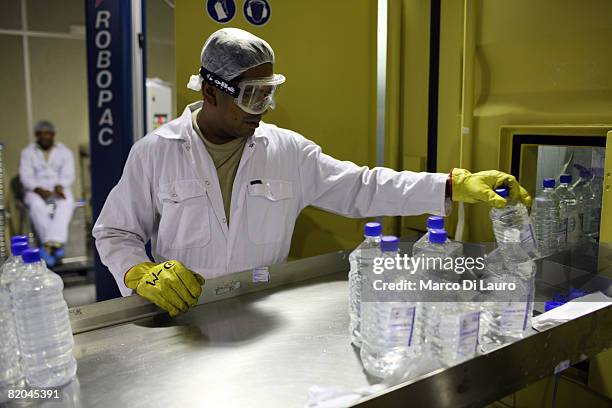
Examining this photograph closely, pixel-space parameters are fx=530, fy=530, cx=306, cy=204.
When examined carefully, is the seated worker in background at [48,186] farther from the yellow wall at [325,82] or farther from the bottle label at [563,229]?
the bottle label at [563,229]

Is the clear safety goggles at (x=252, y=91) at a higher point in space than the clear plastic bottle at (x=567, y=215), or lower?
higher

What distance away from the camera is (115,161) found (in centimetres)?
256

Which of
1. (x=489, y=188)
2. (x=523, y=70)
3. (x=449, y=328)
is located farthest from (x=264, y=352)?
(x=523, y=70)

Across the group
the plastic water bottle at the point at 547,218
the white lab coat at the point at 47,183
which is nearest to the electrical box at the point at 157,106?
the white lab coat at the point at 47,183

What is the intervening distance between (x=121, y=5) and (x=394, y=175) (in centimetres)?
150

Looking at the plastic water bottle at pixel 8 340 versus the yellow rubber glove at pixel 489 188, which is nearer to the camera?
the plastic water bottle at pixel 8 340

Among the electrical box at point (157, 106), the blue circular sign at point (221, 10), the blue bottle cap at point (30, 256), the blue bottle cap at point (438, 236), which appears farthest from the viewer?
the electrical box at point (157, 106)

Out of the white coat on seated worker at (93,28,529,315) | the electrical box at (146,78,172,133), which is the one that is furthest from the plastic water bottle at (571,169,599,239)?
the electrical box at (146,78,172,133)

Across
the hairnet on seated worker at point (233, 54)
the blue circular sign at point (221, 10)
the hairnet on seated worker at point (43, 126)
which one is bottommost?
the hairnet on seated worker at point (43, 126)

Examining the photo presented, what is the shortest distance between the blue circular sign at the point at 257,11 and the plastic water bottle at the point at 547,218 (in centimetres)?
135

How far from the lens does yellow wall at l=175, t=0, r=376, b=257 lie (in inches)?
93.4

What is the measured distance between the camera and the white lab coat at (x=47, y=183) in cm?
545

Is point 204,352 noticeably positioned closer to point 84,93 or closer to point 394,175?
point 394,175

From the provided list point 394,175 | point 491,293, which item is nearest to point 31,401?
point 491,293
